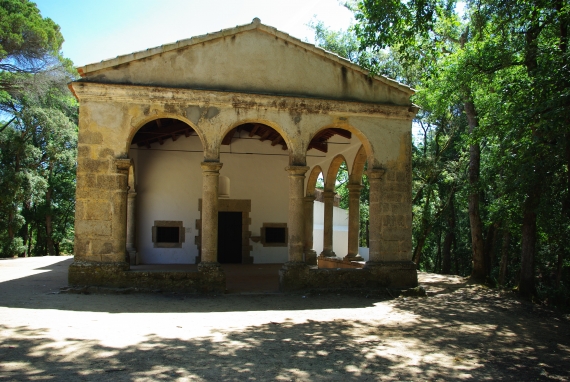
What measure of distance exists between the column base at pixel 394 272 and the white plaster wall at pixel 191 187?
6.47m

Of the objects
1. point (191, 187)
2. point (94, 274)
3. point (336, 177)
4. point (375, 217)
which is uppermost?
point (336, 177)

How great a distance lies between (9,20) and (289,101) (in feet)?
44.6

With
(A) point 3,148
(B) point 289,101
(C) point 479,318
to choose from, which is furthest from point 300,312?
(A) point 3,148

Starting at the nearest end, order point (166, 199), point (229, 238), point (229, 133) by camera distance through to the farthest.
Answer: point (229, 133)
point (166, 199)
point (229, 238)

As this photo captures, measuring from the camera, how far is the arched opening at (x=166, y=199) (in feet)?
50.1

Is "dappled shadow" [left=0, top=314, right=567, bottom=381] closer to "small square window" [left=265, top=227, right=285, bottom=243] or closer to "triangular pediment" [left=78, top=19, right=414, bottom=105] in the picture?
"triangular pediment" [left=78, top=19, right=414, bottom=105]

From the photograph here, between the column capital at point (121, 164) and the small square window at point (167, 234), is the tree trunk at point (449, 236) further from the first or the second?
the column capital at point (121, 164)

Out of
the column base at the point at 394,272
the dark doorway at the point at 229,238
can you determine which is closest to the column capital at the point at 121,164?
the column base at the point at 394,272

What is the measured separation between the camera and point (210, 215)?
32.1 feet

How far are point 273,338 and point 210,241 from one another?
3744 millimetres

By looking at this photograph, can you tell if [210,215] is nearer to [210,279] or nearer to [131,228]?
[210,279]

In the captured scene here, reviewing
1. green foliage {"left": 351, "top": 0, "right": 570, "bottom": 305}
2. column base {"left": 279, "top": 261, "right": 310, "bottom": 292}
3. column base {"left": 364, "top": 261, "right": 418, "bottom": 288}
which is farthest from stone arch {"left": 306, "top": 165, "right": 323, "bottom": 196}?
column base {"left": 279, "top": 261, "right": 310, "bottom": 292}

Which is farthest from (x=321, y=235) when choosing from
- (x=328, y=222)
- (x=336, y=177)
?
(x=328, y=222)

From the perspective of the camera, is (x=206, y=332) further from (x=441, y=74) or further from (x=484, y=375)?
(x=441, y=74)
